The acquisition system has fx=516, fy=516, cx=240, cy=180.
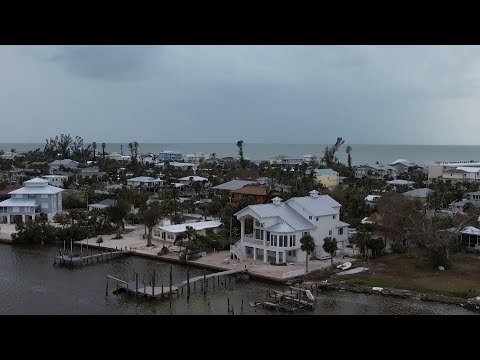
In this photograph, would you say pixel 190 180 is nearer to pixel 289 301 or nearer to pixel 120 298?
pixel 120 298

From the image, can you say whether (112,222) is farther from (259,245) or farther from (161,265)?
(259,245)

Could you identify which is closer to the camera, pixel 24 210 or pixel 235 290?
pixel 235 290

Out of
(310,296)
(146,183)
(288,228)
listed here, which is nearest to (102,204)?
(146,183)

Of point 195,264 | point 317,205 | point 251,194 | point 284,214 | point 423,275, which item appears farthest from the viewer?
point 251,194

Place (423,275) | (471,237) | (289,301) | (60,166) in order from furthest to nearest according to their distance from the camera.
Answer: (60,166) < (471,237) < (423,275) < (289,301)

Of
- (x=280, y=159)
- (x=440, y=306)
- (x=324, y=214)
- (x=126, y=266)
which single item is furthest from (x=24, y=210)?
(x=280, y=159)

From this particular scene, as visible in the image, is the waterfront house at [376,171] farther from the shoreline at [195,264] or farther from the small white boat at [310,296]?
the small white boat at [310,296]

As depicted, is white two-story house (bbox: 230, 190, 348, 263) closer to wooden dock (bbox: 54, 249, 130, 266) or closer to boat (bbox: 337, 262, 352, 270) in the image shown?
boat (bbox: 337, 262, 352, 270)
